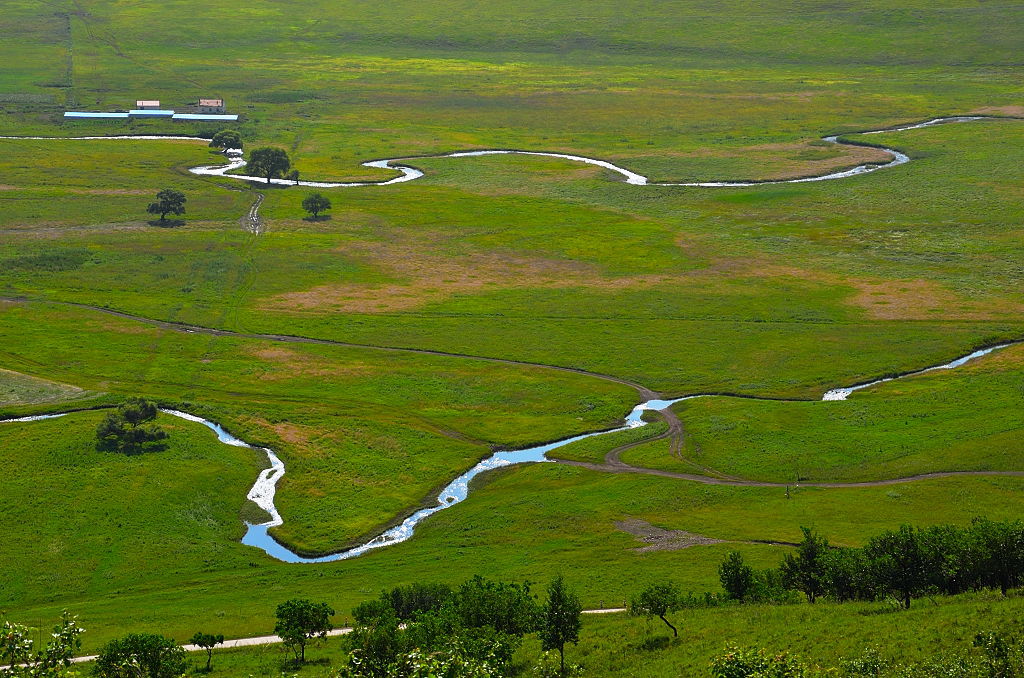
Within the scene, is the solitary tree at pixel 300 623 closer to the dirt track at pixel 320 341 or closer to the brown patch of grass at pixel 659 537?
the brown patch of grass at pixel 659 537

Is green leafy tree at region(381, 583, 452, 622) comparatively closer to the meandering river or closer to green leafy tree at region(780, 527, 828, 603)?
the meandering river

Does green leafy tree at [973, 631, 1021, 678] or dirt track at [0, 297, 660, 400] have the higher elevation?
green leafy tree at [973, 631, 1021, 678]

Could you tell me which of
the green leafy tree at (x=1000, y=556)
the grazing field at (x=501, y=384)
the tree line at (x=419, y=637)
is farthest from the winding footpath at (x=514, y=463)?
the green leafy tree at (x=1000, y=556)

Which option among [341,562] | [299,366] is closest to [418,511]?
[341,562]

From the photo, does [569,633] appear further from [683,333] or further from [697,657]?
[683,333]

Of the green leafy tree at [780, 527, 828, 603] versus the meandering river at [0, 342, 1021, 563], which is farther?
the meandering river at [0, 342, 1021, 563]

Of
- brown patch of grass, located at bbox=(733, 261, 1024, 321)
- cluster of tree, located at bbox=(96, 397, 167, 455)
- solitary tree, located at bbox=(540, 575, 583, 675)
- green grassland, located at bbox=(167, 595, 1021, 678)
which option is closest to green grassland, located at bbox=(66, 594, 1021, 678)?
A: green grassland, located at bbox=(167, 595, 1021, 678)

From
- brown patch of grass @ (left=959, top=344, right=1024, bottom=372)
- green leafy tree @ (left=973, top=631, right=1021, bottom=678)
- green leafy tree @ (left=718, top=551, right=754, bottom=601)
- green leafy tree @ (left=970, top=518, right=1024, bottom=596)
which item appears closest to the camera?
green leafy tree @ (left=973, top=631, right=1021, bottom=678)

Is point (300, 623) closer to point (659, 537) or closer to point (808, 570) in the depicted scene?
point (659, 537)
